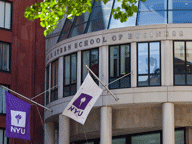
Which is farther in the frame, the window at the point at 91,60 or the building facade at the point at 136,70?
the window at the point at 91,60

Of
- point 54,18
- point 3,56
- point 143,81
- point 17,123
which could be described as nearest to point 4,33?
point 3,56

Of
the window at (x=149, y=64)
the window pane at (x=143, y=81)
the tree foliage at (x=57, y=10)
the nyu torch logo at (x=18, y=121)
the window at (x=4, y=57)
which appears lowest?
the nyu torch logo at (x=18, y=121)

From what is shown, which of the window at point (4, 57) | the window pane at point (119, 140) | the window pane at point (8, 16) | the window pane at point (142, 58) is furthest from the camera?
the window pane at point (8, 16)

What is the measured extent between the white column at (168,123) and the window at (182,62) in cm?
149

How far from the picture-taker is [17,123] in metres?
33.8

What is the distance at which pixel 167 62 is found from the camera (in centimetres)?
3331

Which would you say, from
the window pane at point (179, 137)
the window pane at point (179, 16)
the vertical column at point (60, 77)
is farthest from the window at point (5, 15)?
the window pane at point (179, 137)

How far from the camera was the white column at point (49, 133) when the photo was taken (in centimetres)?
3969

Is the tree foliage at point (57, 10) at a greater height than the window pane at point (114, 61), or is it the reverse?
the window pane at point (114, 61)

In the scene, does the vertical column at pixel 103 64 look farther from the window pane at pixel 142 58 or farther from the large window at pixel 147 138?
the large window at pixel 147 138

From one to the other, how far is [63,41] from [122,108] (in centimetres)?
590

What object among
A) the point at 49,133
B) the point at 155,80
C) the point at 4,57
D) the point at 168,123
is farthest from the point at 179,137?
the point at 4,57

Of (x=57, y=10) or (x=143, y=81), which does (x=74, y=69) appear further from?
(x=57, y=10)

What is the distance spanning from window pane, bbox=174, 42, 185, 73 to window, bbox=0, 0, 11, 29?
1393 cm
